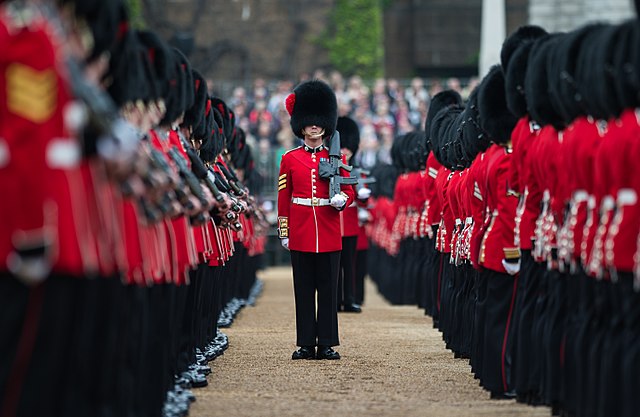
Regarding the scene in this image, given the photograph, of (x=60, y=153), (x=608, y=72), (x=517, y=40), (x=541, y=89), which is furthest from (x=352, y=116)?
(x=60, y=153)

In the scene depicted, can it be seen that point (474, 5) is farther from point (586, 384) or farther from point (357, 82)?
point (586, 384)

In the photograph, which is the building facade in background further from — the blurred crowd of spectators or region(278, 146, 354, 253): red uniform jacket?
region(278, 146, 354, 253): red uniform jacket

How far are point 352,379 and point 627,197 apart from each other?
367cm

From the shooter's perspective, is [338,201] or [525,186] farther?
[338,201]

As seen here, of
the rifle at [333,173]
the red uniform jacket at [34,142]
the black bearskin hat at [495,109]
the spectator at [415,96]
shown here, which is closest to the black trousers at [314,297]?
the rifle at [333,173]

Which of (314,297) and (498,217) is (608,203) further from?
(314,297)

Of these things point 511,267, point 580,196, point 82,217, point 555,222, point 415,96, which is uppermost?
point 415,96

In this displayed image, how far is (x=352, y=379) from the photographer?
10.4 meters

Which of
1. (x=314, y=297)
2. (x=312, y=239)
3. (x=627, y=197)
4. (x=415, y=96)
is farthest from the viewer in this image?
(x=415, y=96)

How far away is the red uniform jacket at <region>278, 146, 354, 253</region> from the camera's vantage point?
11.8m

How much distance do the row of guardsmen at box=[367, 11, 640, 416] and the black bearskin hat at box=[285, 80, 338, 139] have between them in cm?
111

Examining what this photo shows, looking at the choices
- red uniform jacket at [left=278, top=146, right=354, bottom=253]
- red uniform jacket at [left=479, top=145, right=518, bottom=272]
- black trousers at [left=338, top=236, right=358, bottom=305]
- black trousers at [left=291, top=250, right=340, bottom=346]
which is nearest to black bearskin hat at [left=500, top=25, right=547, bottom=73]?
red uniform jacket at [left=479, top=145, right=518, bottom=272]

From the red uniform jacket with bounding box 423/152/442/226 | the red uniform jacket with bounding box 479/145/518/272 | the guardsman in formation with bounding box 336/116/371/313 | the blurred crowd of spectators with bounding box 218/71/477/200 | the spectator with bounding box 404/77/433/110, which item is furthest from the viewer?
the spectator with bounding box 404/77/433/110

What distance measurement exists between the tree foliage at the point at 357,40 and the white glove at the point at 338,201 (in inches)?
1333
